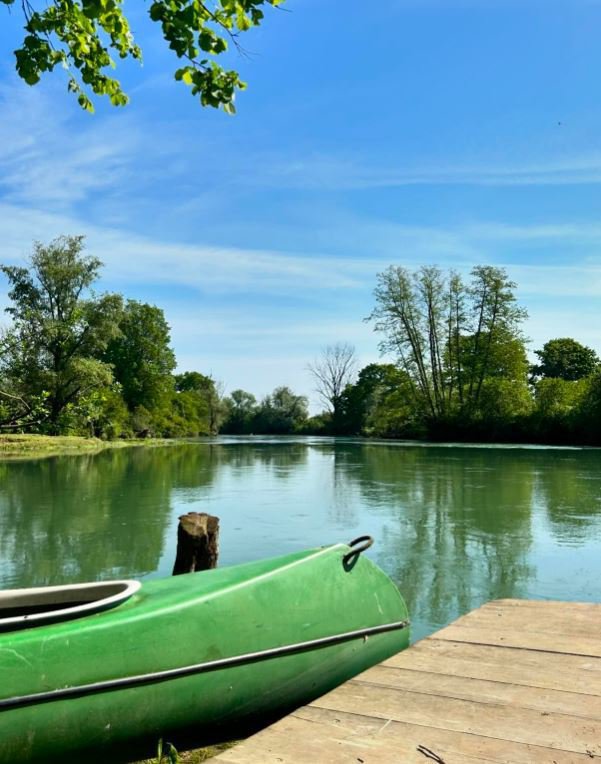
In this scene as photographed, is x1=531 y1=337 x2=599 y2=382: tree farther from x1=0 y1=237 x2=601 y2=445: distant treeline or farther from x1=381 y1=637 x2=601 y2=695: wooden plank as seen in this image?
x1=381 y1=637 x2=601 y2=695: wooden plank

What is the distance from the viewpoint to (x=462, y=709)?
2.21 metres

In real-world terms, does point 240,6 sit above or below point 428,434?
above

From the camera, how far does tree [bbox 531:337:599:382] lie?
54.7 metres

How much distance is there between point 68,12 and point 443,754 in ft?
13.8

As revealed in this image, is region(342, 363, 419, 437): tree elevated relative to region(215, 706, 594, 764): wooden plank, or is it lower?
elevated

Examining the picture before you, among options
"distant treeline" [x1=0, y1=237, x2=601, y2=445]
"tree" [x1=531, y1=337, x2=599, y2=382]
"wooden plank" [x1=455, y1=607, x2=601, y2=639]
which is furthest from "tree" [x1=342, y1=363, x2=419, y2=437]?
"wooden plank" [x1=455, y1=607, x2=601, y2=639]

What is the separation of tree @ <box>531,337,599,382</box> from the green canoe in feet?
182

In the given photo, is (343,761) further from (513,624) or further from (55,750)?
(513,624)

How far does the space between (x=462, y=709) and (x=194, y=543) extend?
293 cm

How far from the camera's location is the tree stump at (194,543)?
4.79 m

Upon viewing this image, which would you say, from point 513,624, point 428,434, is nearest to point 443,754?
point 513,624

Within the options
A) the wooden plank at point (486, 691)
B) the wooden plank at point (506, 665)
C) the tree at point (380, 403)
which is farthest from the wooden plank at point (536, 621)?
the tree at point (380, 403)

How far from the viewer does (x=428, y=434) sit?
39438 mm

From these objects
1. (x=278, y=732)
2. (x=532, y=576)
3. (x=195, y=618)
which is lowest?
(x=532, y=576)
